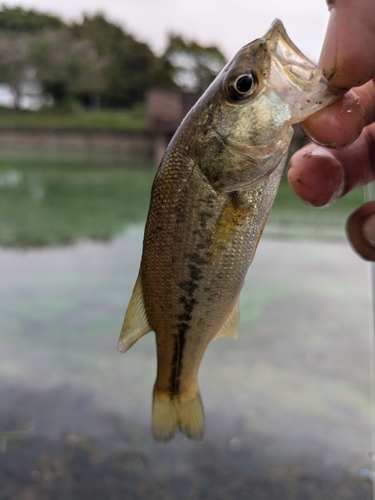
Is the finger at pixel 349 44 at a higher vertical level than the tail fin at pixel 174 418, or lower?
higher

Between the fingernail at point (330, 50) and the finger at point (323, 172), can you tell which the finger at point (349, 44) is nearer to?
the fingernail at point (330, 50)

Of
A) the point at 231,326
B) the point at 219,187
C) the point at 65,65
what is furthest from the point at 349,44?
the point at 65,65

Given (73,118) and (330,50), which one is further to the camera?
(73,118)

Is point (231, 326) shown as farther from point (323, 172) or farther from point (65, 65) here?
point (65, 65)

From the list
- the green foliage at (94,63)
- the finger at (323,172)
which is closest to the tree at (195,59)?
the green foliage at (94,63)

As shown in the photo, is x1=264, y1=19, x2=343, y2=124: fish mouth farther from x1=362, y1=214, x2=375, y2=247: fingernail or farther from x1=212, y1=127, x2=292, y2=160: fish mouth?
x1=362, y1=214, x2=375, y2=247: fingernail

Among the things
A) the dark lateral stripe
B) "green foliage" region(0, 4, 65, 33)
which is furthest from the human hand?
"green foliage" region(0, 4, 65, 33)
